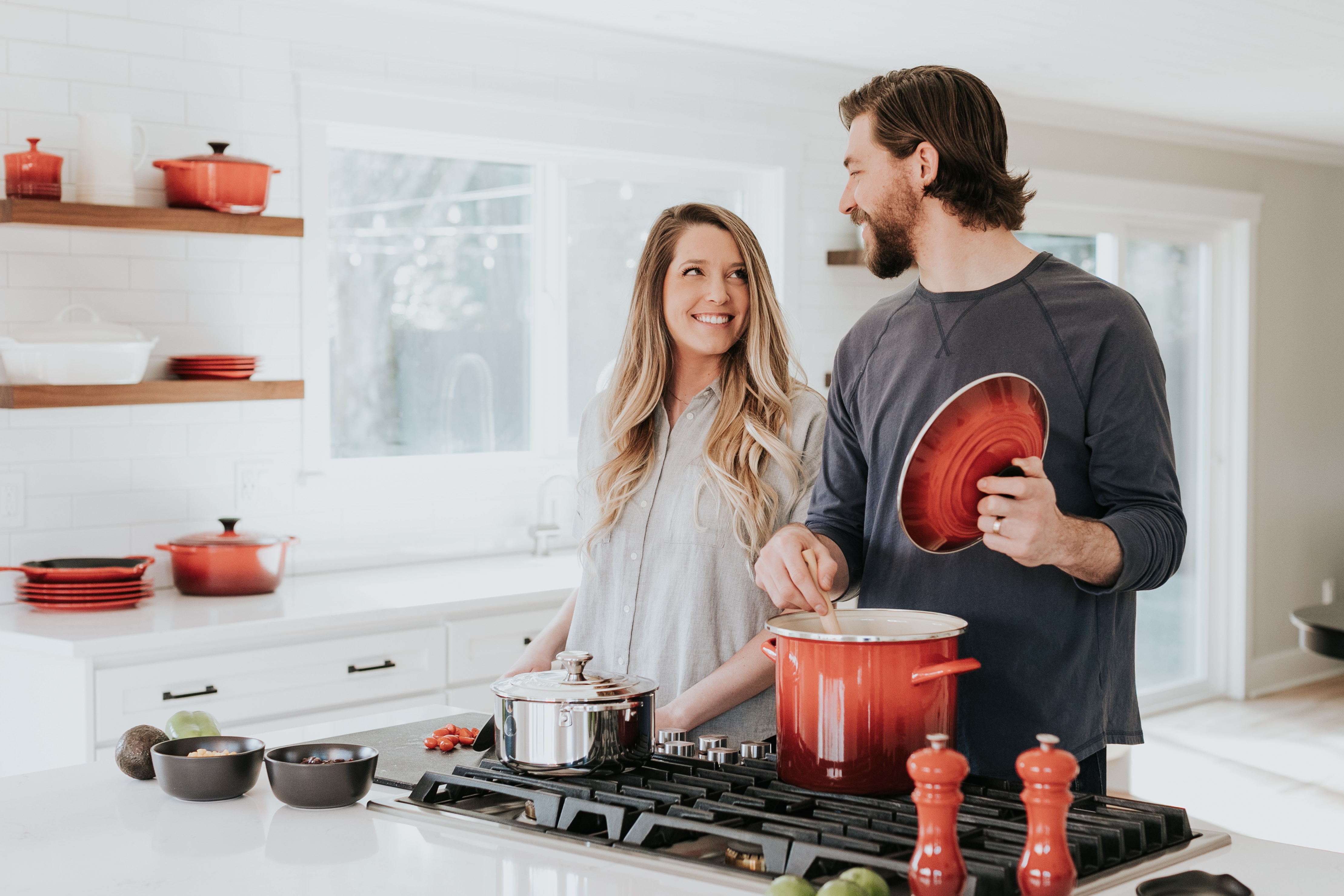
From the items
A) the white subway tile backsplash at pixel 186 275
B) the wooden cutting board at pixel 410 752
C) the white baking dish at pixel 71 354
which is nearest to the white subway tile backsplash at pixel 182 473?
the white baking dish at pixel 71 354

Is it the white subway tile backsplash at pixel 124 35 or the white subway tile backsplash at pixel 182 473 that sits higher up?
the white subway tile backsplash at pixel 124 35

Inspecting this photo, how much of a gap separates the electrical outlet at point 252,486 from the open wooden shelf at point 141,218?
658 millimetres

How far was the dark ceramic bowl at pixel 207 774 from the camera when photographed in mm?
1550

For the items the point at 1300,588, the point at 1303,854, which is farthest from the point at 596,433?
the point at 1300,588

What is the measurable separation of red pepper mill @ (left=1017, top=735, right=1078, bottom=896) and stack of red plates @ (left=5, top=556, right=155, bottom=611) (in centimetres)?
258

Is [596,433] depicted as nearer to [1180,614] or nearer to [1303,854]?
[1303,854]

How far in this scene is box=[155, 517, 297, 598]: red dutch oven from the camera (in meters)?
3.32

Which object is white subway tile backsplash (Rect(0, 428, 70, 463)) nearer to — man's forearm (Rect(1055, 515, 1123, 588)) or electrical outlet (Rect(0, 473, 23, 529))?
electrical outlet (Rect(0, 473, 23, 529))

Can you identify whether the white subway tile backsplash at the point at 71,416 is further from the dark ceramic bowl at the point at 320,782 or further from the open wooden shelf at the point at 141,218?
the dark ceramic bowl at the point at 320,782

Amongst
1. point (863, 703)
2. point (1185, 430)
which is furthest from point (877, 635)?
point (1185, 430)

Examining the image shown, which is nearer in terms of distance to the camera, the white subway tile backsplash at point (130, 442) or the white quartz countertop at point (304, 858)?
the white quartz countertop at point (304, 858)

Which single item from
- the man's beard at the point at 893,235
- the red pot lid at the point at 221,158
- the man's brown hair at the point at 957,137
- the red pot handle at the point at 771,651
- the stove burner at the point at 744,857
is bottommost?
the stove burner at the point at 744,857

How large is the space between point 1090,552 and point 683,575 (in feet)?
2.75

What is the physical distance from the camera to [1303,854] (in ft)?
4.41
